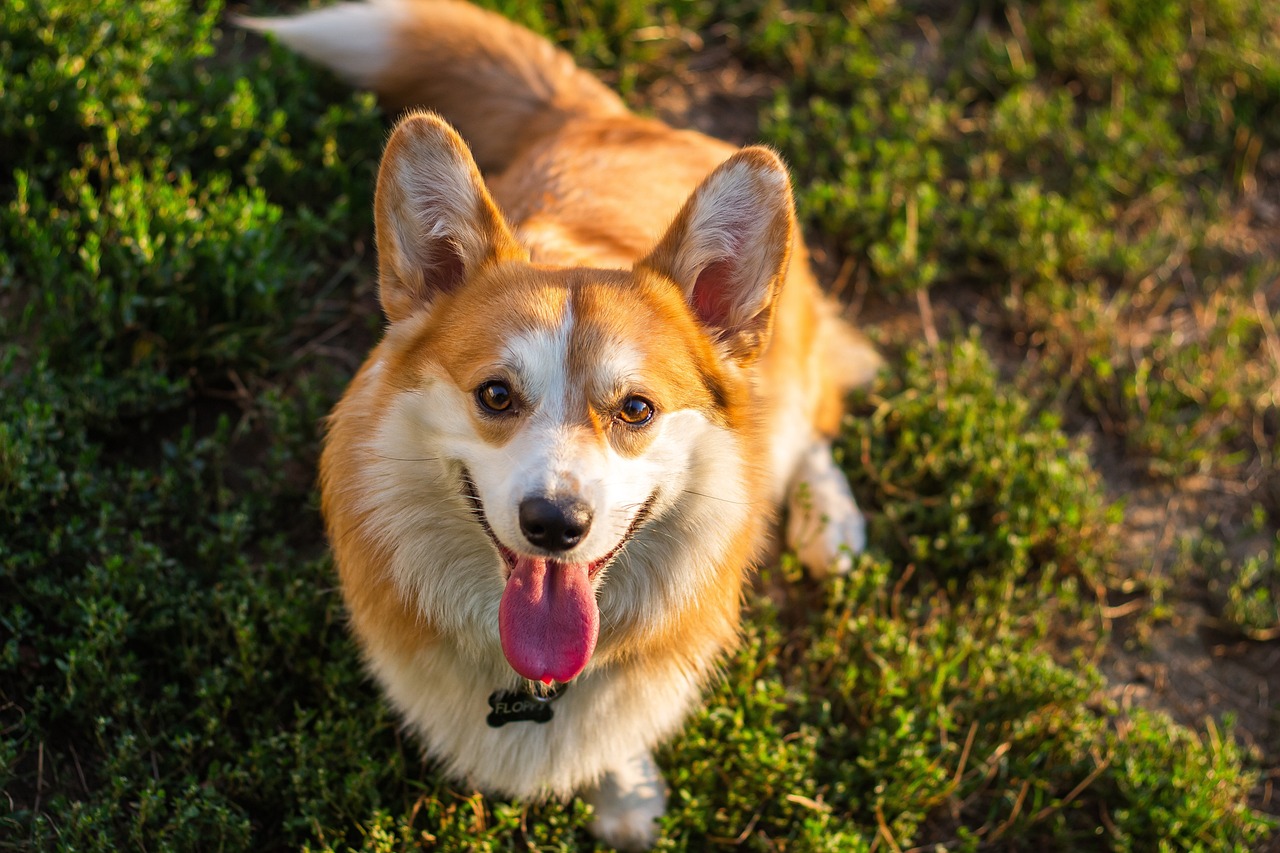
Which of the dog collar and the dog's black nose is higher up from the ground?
the dog's black nose

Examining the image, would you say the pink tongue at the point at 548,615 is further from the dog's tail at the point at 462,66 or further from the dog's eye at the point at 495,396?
the dog's tail at the point at 462,66

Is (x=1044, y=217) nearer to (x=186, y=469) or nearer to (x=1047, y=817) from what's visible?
(x=1047, y=817)

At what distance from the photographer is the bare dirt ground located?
3.64 m

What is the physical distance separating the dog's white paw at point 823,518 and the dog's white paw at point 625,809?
104 centimetres

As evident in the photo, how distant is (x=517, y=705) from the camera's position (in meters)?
2.76

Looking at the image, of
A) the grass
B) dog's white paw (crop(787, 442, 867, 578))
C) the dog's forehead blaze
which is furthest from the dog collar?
dog's white paw (crop(787, 442, 867, 578))

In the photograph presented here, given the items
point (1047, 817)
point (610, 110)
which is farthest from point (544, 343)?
point (1047, 817)

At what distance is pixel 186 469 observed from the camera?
3439 mm

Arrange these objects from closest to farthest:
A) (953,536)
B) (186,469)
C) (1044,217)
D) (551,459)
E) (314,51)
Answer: (551,459)
(186,469)
(953,536)
(314,51)
(1044,217)

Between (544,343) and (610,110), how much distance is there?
1860 millimetres

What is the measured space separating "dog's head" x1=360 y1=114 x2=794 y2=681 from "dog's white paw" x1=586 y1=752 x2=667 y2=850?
0.66 meters

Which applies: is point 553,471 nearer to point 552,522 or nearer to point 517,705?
point 552,522

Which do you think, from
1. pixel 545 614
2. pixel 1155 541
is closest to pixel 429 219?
pixel 545 614

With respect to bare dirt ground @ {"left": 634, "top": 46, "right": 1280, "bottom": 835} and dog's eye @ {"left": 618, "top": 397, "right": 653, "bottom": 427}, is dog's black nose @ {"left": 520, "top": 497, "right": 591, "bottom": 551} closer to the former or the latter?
dog's eye @ {"left": 618, "top": 397, "right": 653, "bottom": 427}
